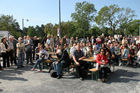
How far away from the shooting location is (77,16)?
159 feet

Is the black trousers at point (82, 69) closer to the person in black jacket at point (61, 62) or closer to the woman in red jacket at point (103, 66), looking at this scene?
the person in black jacket at point (61, 62)

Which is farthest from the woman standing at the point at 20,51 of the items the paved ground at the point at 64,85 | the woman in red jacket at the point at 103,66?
the woman in red jacket at the point at 103,66

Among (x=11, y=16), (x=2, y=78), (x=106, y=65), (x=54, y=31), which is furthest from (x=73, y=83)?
(x=54, y=31)

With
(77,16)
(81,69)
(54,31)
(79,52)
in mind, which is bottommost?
(81,69)

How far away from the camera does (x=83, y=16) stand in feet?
157

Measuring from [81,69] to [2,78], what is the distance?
139 inches

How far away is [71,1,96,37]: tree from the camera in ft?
156

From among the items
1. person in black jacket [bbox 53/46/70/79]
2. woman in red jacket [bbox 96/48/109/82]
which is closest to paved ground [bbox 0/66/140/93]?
woman in red jacket [bbox 96/48/109/82]

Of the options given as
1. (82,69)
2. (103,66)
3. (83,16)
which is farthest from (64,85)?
(83,16)

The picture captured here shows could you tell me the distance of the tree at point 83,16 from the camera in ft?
156

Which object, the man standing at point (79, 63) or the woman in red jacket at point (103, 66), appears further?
the man standing at point (79, 63)

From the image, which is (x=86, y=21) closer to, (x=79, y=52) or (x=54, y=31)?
(x=54, y=31)

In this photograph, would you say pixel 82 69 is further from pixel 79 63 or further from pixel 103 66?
pixel 103 66

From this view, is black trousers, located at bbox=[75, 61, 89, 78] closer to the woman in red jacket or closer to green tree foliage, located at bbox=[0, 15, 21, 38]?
the woman in red jacket
